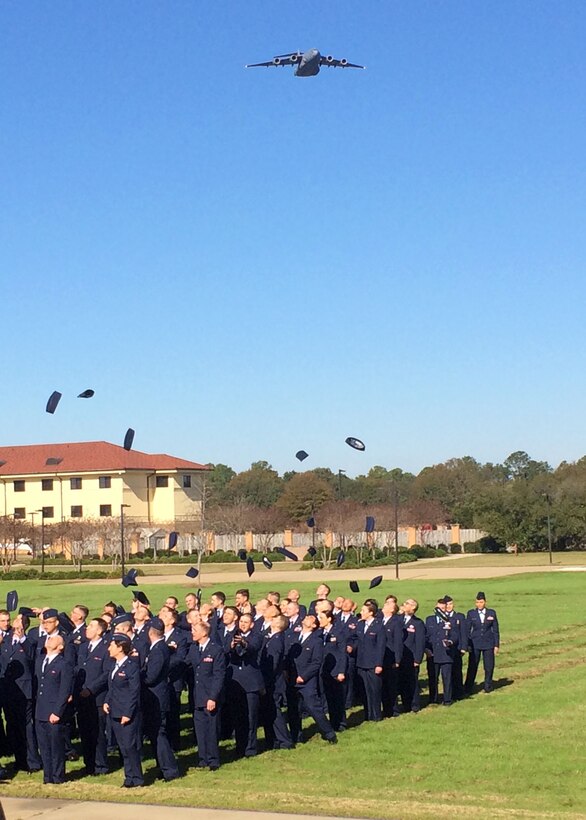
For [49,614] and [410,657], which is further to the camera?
[410,657]

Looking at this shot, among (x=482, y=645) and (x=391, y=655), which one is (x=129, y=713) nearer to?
(x=391, y=655)

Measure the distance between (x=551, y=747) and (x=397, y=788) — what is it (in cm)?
308

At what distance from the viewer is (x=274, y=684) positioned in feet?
51.0

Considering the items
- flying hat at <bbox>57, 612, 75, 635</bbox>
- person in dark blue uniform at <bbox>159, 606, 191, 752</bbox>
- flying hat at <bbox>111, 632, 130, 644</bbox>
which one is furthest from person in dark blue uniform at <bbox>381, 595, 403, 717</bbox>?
flying hat at <bbox>111, 632, 130, 644</bbox>

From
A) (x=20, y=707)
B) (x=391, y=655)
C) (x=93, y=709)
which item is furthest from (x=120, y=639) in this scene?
(x=391, y=655)

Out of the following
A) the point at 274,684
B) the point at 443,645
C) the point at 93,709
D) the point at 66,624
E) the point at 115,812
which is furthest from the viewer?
the point at 443,645

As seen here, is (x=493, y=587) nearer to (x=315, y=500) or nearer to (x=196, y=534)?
(x=196, y=534)

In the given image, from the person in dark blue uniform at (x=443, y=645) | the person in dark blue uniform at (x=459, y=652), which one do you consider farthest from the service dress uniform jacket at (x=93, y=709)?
the person in dark blue uniform at (x=459, y=652)

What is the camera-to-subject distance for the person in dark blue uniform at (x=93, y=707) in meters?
14.3

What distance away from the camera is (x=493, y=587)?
158 feet

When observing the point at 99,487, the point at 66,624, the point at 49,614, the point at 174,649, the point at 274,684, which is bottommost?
the point at 274,684

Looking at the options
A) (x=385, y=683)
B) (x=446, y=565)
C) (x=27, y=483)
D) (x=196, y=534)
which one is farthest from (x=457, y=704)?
(x=27, y=483)

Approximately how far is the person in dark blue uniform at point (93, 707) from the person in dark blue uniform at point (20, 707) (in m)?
0.71

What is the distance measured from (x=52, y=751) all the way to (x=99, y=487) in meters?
86.3
